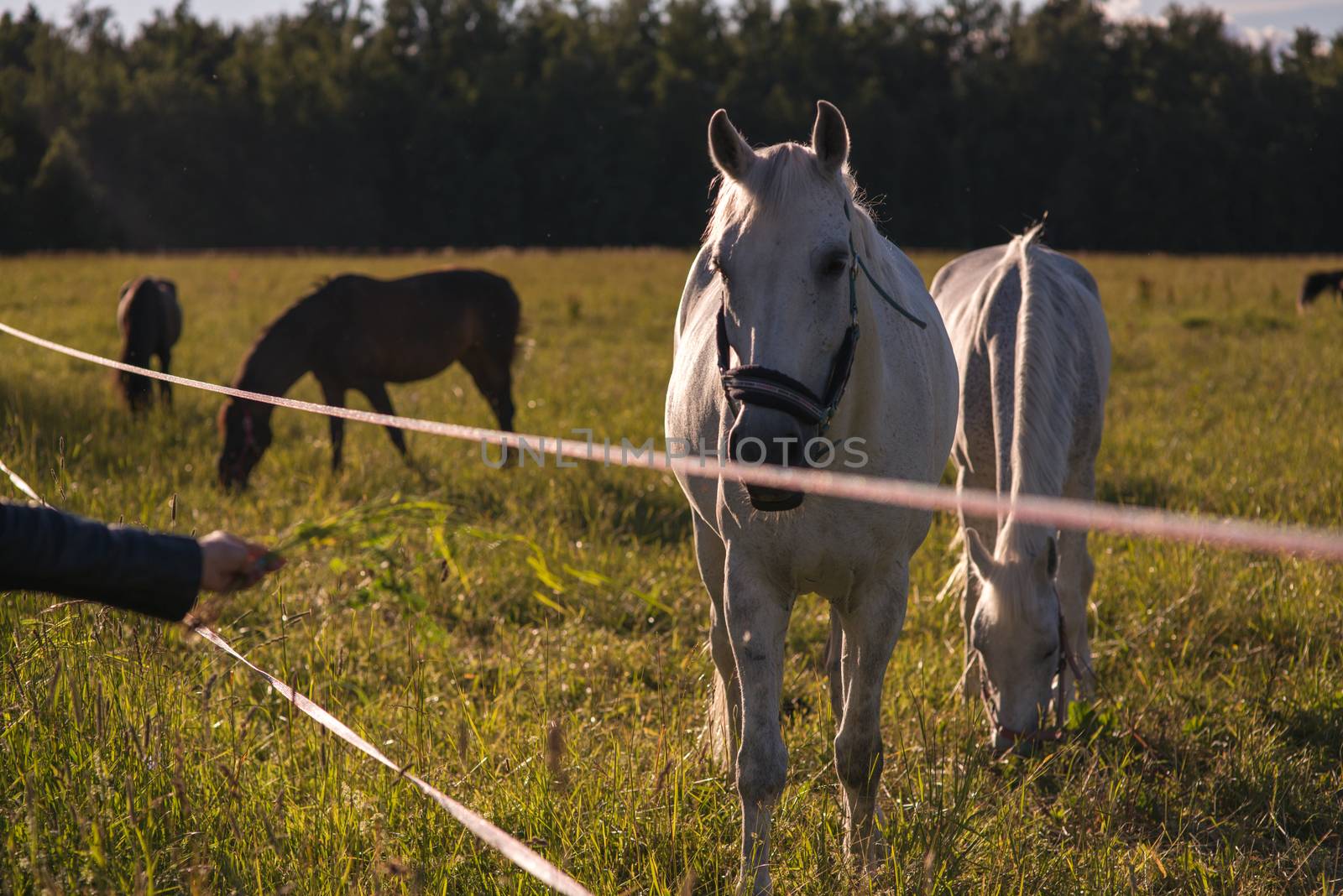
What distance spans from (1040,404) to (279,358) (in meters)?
6.76

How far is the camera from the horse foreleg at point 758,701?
2736 mm

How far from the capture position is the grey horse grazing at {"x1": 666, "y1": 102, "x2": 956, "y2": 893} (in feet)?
7.77

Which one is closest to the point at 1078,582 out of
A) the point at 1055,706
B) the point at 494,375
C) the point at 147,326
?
the point at 1055,706

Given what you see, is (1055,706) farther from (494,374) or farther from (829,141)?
(494,374)

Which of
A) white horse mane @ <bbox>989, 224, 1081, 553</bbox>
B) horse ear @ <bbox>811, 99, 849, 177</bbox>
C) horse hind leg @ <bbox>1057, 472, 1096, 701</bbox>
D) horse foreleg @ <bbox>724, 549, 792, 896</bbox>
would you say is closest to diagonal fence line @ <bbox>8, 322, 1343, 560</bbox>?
horse foreleg @ <bbox>724, 549, 792, 896</bbox>

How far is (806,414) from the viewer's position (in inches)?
89.2

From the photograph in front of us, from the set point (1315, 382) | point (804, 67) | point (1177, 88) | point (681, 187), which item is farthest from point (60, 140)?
point (1177, 88)

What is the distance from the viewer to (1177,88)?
62094 millimetres

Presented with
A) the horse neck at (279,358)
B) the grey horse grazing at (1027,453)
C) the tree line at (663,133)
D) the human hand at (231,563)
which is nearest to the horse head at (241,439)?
the horse neck at (279,358)

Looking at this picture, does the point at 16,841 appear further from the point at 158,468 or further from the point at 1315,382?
the point at 1315,382

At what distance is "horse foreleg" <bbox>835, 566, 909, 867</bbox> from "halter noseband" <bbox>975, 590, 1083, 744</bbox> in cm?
91

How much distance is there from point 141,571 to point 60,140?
59.5m

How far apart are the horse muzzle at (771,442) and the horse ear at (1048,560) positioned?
5.43ft

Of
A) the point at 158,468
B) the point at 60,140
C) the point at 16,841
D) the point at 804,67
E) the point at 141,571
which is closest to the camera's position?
the point at 141,571
